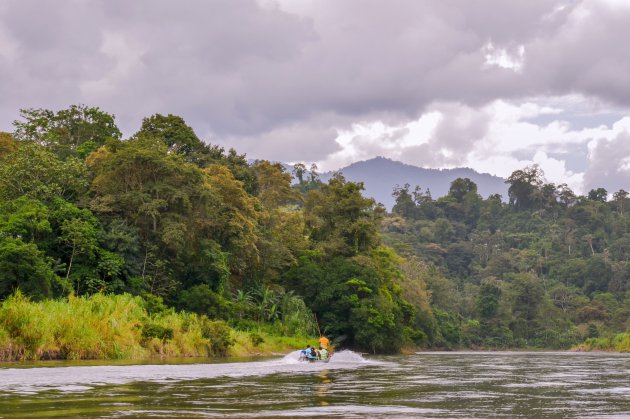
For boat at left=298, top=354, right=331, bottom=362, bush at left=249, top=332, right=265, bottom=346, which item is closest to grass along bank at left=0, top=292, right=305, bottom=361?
bush at left=249, top=332, right=265, bottom=346

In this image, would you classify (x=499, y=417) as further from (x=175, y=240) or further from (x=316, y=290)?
(x=316, y=290)

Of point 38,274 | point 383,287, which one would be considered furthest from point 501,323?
point 38,274

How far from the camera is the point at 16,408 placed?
495 inches

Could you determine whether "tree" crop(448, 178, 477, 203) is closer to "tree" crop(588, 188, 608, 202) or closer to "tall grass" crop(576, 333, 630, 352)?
"tree" crop(588, 188, 608, 202)

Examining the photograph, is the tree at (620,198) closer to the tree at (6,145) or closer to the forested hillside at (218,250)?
the forested hillside at (218,250)

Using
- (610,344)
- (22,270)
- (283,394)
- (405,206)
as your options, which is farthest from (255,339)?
(405,206)

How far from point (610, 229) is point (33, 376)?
437 feet

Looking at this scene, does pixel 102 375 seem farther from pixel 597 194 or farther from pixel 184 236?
pixel 597 194

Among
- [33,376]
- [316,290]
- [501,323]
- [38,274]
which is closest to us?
[33,376]

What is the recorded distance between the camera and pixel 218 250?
157ft

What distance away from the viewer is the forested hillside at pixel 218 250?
133ft

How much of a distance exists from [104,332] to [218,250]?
18158 millimetres

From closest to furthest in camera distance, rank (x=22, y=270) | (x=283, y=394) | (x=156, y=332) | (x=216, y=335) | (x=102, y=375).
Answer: (x=283, y=394)
(x=102, y=375)
(x=156, y=332)
(x=22, y=270)
(x=216, y=335)

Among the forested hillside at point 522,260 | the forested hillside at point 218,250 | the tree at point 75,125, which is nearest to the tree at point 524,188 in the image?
the forested hillside at point 522,260
